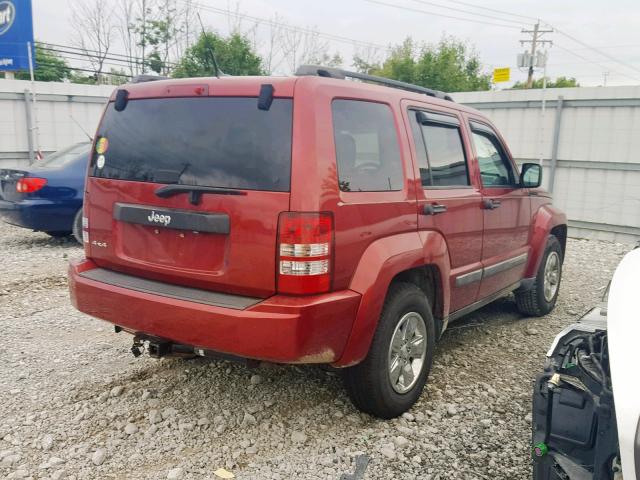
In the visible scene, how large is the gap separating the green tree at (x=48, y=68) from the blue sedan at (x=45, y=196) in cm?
1837

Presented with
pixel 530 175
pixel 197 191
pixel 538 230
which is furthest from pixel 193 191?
pixel 538 230

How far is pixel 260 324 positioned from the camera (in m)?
2.62

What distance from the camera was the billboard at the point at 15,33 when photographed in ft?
44.8

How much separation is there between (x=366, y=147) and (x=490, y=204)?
1546 mm

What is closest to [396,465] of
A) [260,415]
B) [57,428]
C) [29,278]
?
[260,415]

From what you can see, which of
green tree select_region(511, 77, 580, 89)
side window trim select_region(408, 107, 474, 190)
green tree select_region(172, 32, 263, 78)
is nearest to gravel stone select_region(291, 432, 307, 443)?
side window trim select_region(408, 107, 474, 190)

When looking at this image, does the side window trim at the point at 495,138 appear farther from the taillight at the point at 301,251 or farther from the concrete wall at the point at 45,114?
the concrete wall at the point at 45,114

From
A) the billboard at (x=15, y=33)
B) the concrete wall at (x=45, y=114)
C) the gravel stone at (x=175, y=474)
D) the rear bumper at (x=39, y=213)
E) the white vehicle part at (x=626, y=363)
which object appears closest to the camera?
the white vehicle part at (x=626, y=363)

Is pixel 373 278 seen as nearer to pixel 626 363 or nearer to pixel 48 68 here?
pixel 626 363

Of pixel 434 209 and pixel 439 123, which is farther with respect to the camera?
pixel 439 123

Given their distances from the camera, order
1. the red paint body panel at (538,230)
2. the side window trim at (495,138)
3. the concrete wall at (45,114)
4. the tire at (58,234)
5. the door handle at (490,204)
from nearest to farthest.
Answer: the door handle at (490,204) → the side window trim at (495,138) → the red paint body panel at (538,230) → the tire at (58,234) → the concrete wall at (45,114)

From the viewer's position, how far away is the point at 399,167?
10.7 ft

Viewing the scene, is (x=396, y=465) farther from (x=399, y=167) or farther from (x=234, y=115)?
(x=234, y=115)

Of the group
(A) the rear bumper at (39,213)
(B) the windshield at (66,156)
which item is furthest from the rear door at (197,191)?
(B) the windshield at (66,156)
